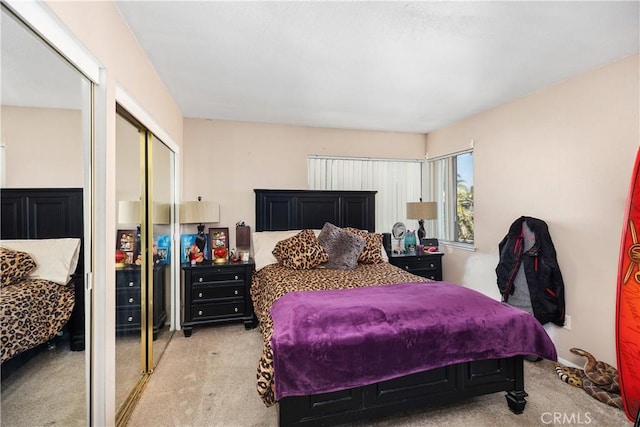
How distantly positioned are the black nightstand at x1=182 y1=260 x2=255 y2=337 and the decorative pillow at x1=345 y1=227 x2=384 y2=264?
4.25 ft

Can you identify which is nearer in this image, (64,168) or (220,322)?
(64,168)

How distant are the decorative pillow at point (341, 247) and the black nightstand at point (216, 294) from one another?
0.90m

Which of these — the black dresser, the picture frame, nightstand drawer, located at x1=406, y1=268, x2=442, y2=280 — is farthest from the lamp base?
the black dresser

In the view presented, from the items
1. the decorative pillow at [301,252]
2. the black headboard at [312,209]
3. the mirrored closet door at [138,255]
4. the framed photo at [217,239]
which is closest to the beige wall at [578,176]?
the black headboard at [312,209]

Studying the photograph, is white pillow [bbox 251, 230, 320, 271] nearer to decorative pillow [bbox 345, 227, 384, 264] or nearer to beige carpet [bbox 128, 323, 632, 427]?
decorative pillow [bbox 345, 227, 384, 264]

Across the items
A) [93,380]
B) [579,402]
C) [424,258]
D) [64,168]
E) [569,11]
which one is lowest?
[579,402]

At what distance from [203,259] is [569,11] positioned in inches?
148

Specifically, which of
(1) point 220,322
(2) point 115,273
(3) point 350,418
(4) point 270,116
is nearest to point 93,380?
(2) point 115,273

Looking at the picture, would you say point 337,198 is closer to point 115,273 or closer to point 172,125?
point 172,125

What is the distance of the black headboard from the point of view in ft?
12.9

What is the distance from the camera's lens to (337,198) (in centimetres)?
415

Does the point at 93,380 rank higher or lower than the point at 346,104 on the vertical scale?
lower

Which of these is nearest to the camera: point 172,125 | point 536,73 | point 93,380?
point 93,380

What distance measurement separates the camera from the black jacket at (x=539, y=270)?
8.96 ft
